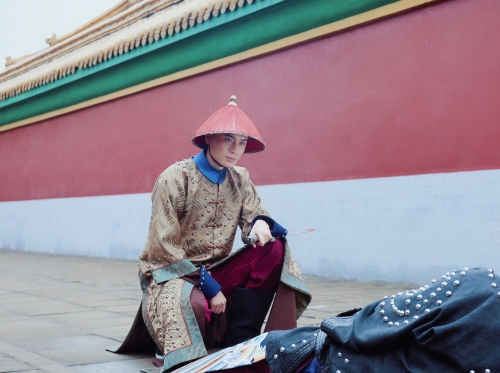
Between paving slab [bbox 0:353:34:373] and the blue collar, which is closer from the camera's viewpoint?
paving slab [bbox 0:353:34:373]

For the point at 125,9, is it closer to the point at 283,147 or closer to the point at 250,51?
the point at 250,51

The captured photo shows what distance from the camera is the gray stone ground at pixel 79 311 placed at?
9.77 feet

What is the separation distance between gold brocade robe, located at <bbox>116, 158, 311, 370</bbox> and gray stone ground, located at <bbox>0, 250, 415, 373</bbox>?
0.85 feet

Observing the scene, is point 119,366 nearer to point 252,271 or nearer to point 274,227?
point 252,271

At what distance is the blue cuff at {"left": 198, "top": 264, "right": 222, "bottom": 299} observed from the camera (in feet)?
9.20

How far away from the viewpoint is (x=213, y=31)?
737 centimetres

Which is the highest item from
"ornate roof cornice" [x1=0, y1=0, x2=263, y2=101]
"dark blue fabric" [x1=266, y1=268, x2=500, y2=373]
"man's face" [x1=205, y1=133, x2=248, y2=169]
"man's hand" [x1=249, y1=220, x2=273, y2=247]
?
"ornate roof cornice" [x1=0, y1=0, x2=263, y2=101]

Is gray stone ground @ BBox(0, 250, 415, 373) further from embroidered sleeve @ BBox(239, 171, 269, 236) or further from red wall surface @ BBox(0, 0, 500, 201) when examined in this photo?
red wall surface @ BBox(0, 0, 500, 201)

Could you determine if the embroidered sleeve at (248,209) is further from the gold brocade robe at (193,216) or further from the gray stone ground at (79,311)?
the gray stone ground at (79,311)

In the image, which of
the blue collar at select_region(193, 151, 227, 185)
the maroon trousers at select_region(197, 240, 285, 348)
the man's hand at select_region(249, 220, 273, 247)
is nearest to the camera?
the man's hand at select_region(249, 220, 273, 247)

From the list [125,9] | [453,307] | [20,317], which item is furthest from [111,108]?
[453,307]

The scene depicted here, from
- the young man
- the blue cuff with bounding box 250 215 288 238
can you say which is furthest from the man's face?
the blue cuff with bounding box 250 215 288 238

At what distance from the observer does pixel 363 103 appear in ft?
19.6

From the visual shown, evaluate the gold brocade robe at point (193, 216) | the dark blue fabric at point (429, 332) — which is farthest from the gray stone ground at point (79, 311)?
the dark blue fabric at point (429, 332)
